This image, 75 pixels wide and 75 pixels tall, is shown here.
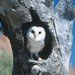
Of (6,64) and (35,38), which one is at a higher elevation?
(35,38)

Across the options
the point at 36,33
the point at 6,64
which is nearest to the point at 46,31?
the point at 36,33

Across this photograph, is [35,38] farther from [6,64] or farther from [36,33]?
[6,64]

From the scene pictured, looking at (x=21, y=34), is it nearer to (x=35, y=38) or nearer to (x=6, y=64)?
(x=35, y=38)

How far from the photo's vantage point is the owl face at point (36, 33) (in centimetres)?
514

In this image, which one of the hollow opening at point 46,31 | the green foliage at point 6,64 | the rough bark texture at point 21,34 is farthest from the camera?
the green foliage at point 6,64

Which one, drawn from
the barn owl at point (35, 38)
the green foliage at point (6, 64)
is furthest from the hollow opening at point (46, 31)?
the green foliage at point (6, 64)

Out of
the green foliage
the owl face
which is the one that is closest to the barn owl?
the owl face

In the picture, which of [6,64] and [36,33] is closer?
[36,33]

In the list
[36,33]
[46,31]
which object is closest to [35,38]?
[36,33]

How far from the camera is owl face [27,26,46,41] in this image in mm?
5137

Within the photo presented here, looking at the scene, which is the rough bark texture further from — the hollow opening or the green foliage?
the green foliage

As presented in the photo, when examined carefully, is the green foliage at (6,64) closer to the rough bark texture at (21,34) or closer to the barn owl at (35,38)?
the rough bark texture at (21,34)

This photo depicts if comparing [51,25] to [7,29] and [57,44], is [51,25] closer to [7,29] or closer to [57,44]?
[57,44]

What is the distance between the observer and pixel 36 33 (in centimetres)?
518
